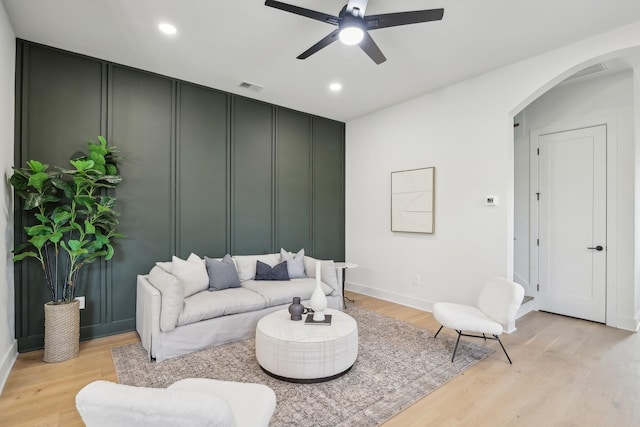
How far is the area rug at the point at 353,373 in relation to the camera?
2.09 meters

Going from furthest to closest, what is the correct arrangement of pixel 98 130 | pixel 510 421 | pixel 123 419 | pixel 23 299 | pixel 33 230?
pixel 98 130
pixel 23 299
pixel 33 230
pixel 510 421
pixel 123 419

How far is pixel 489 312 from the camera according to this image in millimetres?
3035

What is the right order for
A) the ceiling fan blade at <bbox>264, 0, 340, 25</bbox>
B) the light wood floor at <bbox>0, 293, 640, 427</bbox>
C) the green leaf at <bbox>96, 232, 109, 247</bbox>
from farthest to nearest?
the green leaf at <bbox>96, 232, 109, 247</bbox>, the ceiling fan blade at <bbox>264, 0, 340, 25</bbox>, the light wood floor at <bbox>0, 293, 640, 427</bbox>

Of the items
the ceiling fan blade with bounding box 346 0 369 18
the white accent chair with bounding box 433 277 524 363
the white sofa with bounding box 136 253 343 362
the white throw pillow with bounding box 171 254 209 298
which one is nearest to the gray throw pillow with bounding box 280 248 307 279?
the white sofa with bounding box 136 253 343 362

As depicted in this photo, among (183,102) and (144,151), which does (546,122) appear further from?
(144,151)

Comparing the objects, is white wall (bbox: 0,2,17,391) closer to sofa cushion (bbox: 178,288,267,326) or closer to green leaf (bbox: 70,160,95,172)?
green leaf (bbox: 70,160,95,172)

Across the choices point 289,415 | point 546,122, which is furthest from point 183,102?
point 546,122

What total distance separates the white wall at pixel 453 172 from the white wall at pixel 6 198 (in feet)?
A: 14.1

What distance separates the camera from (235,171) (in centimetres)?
441

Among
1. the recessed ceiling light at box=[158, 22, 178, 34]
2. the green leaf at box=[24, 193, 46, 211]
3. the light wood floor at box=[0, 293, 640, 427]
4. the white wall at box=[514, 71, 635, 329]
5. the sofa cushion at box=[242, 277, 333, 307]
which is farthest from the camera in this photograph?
the white wall at box=[514, 71, 635, 329]

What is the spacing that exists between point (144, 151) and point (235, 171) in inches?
45.2

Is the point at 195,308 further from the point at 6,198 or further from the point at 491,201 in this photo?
the point at 491,201

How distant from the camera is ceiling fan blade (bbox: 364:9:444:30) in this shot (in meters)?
2.12

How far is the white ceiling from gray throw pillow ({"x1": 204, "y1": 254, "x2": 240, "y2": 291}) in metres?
2.29
